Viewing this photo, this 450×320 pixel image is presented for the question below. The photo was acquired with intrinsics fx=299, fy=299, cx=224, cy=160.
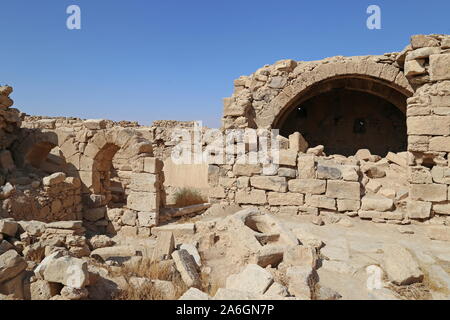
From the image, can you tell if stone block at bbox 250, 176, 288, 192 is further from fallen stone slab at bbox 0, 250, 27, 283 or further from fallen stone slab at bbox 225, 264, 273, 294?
fallen stone slab at bbox 0, 250, 27, 283

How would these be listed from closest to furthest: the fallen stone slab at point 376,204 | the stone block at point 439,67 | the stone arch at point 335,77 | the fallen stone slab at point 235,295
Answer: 1. the fallen stone slab at point 235,295
2. the stone block at point 439,67
3. the fallen stone slab at point 376,204
4. the stone arch at point 335,77

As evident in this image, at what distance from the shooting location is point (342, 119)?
12.2 m

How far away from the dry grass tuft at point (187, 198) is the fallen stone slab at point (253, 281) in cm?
434

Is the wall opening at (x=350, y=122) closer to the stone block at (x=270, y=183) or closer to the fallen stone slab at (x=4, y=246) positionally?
the stone block at (x=270, y=183)

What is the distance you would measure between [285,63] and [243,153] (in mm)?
4054

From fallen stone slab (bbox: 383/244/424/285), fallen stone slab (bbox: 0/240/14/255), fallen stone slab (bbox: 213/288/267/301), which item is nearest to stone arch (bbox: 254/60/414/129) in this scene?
fallen stone slab (bbox: 383/244/424/285)

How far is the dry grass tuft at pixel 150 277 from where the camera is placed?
9.62ft

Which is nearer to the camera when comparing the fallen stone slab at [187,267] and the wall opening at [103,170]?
the fallen stone slab at [187,267]

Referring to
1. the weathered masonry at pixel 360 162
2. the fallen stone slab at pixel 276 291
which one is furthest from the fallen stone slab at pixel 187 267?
the weathered masonry at pixel 360 162

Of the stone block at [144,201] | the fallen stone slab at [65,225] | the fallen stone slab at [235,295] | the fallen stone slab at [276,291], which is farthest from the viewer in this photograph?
the stone block at [144,201]

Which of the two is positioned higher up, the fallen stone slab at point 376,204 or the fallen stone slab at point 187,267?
the fallen stone slab at point 376,204
